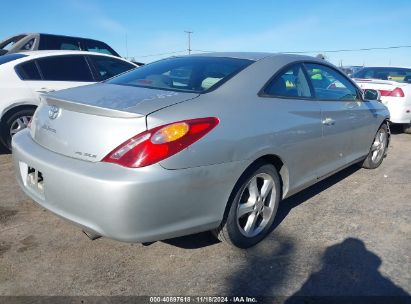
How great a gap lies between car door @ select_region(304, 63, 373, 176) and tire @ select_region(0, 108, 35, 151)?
Result: 3.79 meters

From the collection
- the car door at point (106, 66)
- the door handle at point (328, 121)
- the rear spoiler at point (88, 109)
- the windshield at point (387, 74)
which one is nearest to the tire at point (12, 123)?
the car door at point (106, 66)

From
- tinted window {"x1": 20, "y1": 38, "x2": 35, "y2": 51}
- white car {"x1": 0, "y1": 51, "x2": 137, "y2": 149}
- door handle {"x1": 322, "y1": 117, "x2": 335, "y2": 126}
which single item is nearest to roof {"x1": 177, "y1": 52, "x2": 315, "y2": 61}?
A: door handle {"x1": 322, "y1": 117, "x2": 335, "y2": 126}

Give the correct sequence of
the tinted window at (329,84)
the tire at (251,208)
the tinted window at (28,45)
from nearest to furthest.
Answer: the tire at (251,208), the tinted window at (329,84), the tinted window at (28,45)

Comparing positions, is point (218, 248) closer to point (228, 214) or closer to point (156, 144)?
point (228, 214)

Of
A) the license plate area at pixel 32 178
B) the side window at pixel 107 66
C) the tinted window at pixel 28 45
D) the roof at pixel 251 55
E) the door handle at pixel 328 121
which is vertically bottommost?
the license plate area at pixel 32 178

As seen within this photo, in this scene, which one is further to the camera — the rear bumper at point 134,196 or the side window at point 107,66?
the side window at point 107,66

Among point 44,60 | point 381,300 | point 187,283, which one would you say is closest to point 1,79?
point 44,60

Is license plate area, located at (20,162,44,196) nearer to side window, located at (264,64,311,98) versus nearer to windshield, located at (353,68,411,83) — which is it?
side window, located at (264,64,311,98)

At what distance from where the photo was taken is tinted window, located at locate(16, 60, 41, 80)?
203 inches

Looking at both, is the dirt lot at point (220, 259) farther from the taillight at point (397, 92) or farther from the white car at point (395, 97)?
the taillight at point (397, 92)

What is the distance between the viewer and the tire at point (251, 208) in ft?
8.50

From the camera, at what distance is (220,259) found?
8.77ft

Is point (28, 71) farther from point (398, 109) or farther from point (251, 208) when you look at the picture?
point (398, 109)

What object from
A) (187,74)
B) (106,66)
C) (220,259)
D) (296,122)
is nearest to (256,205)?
(220,259)
